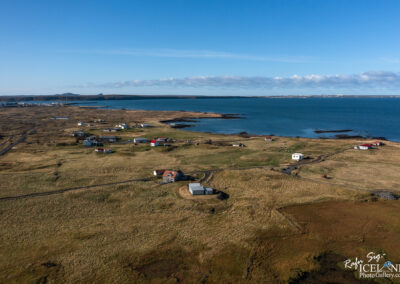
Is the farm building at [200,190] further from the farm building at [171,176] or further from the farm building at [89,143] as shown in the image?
the farm building at [89,143]

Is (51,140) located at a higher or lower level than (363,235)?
higher

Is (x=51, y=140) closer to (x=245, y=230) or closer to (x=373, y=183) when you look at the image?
(x=245, y=230)

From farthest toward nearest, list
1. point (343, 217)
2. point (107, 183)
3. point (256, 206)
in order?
point (107, 183)
point (256, 206)
point (343, 217)

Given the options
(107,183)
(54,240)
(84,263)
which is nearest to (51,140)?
(107,183)

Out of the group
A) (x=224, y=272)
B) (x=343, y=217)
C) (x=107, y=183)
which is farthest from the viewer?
(x=107, y=183)

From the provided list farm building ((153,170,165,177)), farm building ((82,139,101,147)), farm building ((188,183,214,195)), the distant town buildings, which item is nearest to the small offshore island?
farm building ((188,183,214,195))

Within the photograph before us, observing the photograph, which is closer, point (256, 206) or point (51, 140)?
point (256, 206)
